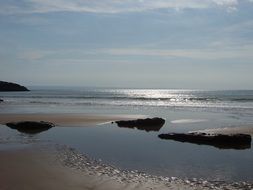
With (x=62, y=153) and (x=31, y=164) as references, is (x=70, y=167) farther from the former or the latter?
(x=62, y=153)

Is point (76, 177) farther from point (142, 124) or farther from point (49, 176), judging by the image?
point (142, 124)

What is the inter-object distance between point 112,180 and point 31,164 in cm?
382

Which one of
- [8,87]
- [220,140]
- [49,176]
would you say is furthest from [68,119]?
[8,87]

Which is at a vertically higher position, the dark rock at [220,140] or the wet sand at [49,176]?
the dark rock at [220,140]

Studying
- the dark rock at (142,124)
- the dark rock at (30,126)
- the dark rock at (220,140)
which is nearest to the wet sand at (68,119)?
the dark rock at (30,126)

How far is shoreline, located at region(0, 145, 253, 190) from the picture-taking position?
11.1m

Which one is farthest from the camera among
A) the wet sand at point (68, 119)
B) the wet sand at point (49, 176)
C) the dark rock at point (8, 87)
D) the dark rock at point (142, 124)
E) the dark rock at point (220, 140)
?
the dark rock at point (8, 87)

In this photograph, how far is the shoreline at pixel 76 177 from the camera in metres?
11.1

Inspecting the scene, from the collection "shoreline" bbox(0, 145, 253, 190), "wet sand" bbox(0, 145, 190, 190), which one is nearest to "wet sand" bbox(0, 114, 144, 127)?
"wet sand" bbox(0, 145, 190, 190)

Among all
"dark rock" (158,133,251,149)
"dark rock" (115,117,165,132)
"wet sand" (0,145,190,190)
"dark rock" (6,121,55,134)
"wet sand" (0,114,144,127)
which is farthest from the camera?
"wet sand" (0,114,144,127)

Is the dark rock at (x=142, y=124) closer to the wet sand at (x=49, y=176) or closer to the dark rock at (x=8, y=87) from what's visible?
the wet sand at (x=49, y=176)

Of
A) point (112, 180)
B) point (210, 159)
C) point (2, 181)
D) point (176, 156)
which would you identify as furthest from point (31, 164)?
point (210, 159)

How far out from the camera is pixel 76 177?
12.1 m

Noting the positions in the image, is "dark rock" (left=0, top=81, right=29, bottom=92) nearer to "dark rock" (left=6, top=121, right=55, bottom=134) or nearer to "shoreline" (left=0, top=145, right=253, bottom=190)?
"dark rock" (left=6, top=121, right=55, bottom=134)
